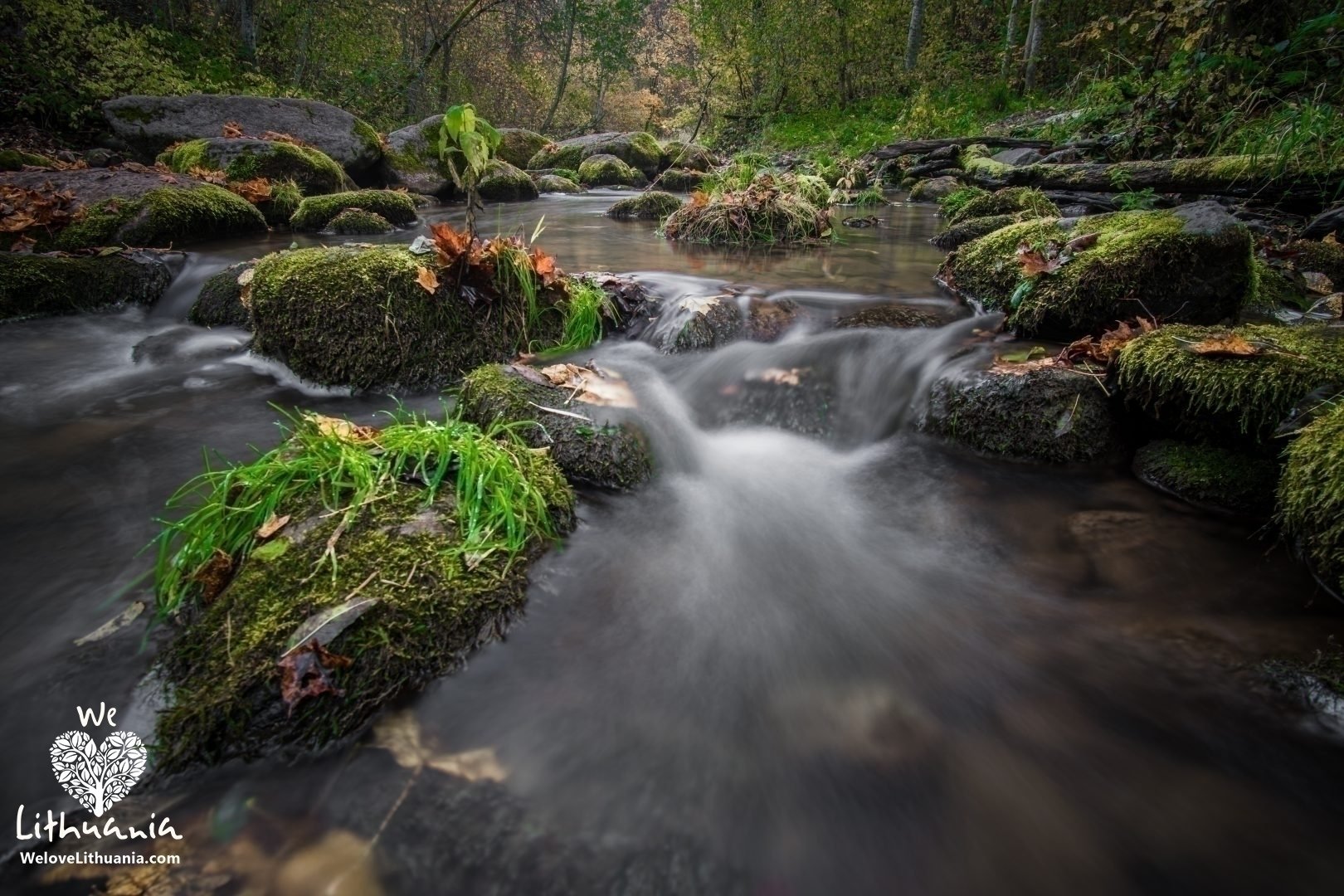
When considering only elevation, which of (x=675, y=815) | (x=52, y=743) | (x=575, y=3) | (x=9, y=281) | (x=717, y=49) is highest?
(x=575, y=3)

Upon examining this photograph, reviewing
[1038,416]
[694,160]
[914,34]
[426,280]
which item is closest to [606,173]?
[694,160]

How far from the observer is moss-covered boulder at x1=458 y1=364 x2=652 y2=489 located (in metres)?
3.07

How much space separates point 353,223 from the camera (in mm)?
8734

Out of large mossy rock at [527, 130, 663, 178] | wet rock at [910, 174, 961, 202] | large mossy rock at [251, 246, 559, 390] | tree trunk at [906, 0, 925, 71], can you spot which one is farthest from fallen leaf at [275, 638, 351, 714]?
tree trunk at [906, 0, 925, 71]

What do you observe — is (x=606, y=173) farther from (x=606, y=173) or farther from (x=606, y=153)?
(x=606, y=153)

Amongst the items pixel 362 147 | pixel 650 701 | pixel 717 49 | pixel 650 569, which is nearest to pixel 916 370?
pixel 650 569

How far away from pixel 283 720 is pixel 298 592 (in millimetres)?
372

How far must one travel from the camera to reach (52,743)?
171 cm

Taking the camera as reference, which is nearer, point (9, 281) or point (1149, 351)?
point (1149, 351)

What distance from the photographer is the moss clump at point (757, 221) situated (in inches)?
320

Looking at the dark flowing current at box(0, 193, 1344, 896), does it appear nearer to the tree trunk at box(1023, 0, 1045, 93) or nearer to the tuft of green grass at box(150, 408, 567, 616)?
the tuft of green grass at box(150, 408, 567, 616)

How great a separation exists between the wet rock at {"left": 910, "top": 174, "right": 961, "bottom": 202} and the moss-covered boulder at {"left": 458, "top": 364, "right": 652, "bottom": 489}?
11.0m

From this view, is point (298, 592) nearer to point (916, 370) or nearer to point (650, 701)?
point (650, 701)

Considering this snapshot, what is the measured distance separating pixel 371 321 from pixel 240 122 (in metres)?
10.8
